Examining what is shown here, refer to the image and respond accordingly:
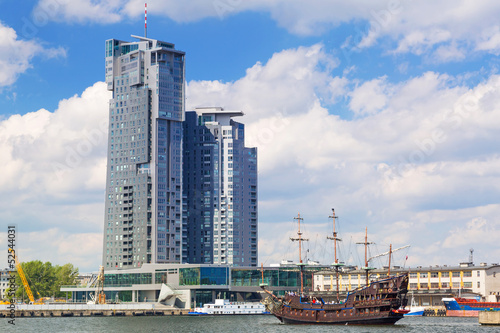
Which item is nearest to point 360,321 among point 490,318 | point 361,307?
point 361,307

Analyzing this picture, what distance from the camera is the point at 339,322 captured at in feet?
543

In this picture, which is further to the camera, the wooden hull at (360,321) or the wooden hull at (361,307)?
the wooden hull at (360,321)

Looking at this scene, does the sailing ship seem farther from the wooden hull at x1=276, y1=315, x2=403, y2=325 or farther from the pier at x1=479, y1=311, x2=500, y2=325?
the pier at x1=479, y1=311, x2=500, y2=325

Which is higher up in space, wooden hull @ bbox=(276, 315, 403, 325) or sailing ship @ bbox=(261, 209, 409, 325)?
sailing ship @ bbox=(261, 209, 409, 325)

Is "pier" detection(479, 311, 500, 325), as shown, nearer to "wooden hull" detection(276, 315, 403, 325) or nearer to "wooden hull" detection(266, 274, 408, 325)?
"wooden hull" detection(266, 274, 408, 325)

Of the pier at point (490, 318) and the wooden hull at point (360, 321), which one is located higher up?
the pier at point (490, 318)

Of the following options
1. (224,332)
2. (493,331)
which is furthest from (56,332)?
(493,331)

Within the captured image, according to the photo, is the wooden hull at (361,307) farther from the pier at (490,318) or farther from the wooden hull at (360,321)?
the pier at (490,318)

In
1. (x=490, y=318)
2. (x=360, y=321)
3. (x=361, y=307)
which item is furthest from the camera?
(x=361, y=307)

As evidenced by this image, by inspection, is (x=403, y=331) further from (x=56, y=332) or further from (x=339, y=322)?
(x=56, y=332)

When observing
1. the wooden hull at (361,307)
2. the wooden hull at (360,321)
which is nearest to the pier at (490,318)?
the wooden hull at (361,307)

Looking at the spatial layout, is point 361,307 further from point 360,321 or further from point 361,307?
point 360,321

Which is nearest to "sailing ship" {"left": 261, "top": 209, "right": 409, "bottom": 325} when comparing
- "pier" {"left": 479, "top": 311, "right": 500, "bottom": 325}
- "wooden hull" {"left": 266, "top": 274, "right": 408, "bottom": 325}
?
"wooden hull" {"left": 266, "top": 274, "right": 408, "bottom": 325}

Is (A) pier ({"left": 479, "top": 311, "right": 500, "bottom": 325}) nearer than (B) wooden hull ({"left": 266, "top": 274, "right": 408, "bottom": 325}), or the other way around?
(A) pier ({"left": 479, "top": 311, "right": 500, "bottom": 325})
